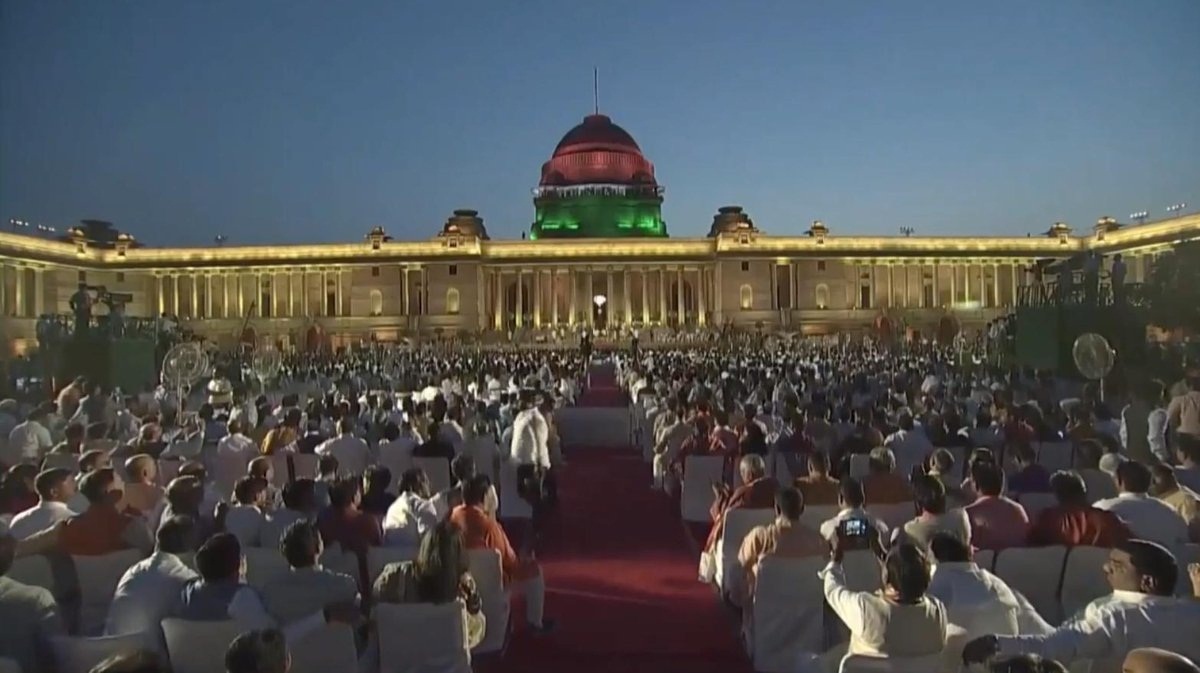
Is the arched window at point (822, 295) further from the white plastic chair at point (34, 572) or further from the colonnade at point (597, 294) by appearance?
the white plastic chair at point (34, 572)

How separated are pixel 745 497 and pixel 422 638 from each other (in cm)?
393

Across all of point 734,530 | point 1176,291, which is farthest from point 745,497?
point 1176,291

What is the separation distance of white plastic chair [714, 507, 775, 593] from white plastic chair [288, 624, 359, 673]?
3.89 m

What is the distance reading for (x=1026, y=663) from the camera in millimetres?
3947

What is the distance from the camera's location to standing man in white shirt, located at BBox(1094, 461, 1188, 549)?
7.26 m

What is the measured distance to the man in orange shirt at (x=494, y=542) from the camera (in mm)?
7617

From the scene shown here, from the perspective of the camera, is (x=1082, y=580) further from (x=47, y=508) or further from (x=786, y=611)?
(x=47, y=508)

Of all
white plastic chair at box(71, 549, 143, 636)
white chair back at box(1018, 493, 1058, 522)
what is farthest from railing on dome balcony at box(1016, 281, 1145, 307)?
white plastic chair at box(71, 549, 143, 636)

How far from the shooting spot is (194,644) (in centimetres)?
524

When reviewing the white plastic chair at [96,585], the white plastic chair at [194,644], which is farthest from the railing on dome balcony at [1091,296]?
the white plastic chair at [194,644]

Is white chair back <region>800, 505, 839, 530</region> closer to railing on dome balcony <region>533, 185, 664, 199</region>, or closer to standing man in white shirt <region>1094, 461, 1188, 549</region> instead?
standing man in white shirt <region>1094, 461, 1188, 549</region>

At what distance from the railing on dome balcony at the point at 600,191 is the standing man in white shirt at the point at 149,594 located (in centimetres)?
8523

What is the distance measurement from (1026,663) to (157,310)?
7100cm

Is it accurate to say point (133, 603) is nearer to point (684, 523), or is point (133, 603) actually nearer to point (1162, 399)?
point (684, 523)
